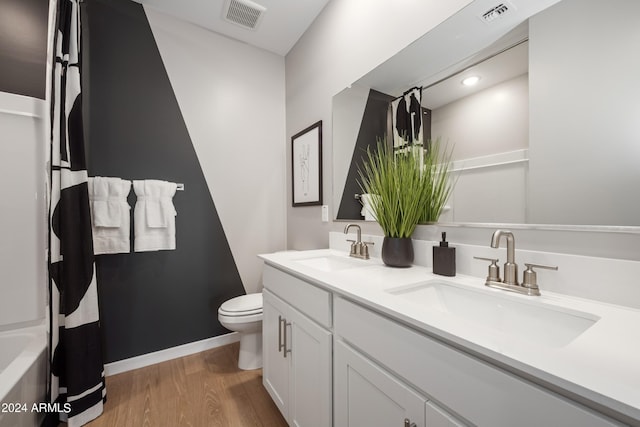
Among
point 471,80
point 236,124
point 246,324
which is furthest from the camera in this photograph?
point 236,124

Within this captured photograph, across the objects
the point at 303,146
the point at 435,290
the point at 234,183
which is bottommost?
the point at 435,290

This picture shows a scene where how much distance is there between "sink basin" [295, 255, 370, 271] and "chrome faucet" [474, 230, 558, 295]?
0.63m

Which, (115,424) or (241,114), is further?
(241,114)

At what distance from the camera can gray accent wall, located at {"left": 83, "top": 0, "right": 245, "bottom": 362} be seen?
68.6 inches

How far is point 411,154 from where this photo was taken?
4.14 ft

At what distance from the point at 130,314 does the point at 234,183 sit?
124 cm

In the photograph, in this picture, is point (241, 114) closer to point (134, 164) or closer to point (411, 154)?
point (134, 164)

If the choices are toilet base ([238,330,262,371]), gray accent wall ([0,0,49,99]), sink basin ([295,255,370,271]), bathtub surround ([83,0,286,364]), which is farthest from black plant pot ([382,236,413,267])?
gray accent wall ([0,0,49,99])

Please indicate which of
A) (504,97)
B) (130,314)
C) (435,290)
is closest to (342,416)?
(435,290)

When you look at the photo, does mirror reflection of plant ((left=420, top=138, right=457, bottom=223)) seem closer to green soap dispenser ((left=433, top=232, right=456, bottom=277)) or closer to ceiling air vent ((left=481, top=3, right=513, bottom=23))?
green soap dispenser ((left=433, top=232, right=456, bottom=277))

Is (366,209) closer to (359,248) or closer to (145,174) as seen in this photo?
(359,248)

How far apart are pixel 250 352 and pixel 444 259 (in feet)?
4.98

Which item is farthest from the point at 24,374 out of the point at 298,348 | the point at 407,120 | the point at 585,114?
the point at 585,114

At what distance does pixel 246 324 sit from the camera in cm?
171
